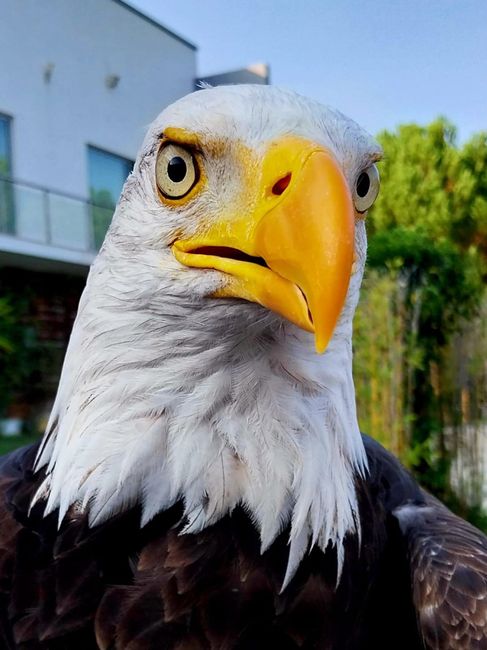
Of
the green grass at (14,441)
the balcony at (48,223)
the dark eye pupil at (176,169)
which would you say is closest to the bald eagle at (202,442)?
the dark eye pupil at (176,169)

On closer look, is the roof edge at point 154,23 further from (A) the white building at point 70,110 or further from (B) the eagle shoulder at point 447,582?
(B) the eagle shoulder at point 447,582

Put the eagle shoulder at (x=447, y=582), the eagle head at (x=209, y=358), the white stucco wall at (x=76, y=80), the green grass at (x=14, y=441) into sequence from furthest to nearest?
1. the white stucco wall at (x=76, y=80)
2. the green grass at (x=14, y=441)
3. the eagle shoulder at (x=447, y=582)
4. the eagle head at (x=209, y=358)

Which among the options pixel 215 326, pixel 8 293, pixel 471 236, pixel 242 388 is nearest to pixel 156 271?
pixel 215 326

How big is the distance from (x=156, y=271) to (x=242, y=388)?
0.31 meters

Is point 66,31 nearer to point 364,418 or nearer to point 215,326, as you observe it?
point 364,418

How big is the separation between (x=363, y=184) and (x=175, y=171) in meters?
Result: 0.41

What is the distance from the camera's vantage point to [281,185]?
123cm

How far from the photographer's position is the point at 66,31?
1029cm

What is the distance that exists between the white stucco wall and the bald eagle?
338 inches

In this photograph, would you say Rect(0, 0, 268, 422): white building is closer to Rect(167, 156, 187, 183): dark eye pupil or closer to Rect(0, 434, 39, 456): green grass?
Rect(0, 434, 39, 456): green grass

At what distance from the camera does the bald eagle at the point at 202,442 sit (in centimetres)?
134

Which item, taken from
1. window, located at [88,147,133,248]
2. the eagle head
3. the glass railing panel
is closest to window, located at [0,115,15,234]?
the glass railing panel

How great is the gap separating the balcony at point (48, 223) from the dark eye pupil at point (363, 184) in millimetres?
8727

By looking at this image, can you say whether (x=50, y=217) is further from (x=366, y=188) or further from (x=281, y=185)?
Result: (x=281, y=185)
